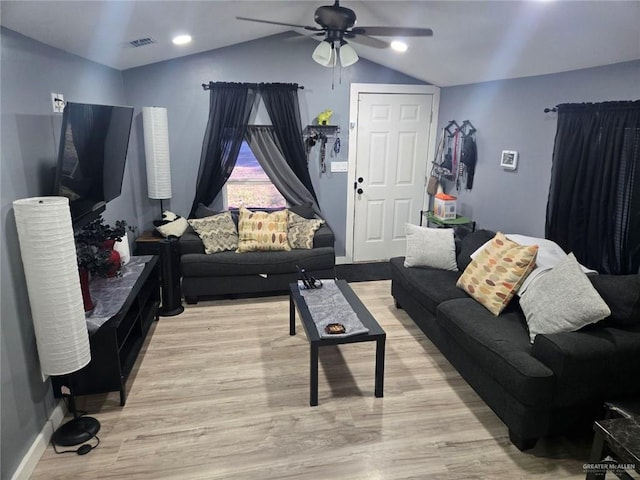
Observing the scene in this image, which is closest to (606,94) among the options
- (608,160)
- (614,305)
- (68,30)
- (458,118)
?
(608,160)

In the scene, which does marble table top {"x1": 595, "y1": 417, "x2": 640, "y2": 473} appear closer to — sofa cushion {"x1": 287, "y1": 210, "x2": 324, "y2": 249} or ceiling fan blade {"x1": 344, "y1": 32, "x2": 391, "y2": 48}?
ceiling fan blade {"x1": 344, "y1": 32, "x2": 391, "y2": 48}

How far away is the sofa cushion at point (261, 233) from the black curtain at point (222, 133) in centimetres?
63

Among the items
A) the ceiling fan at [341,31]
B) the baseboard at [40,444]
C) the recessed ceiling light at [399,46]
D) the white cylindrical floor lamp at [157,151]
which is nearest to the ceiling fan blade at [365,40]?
the ceiling fan at [341,31]

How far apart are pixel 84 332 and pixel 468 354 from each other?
7.43ft

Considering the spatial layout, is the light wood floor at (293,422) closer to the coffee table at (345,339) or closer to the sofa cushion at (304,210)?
the coffee table at (345,339)

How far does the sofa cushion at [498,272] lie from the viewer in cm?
293

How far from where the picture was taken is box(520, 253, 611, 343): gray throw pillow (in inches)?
90.7

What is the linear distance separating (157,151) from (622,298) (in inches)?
161

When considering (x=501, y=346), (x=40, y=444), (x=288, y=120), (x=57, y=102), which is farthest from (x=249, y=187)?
(x=501, y=346)

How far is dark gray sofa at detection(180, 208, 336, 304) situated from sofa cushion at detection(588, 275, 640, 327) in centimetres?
248

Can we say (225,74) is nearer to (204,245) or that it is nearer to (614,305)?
(204,245)

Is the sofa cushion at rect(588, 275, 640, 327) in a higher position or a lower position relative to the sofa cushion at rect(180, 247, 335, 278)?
higher

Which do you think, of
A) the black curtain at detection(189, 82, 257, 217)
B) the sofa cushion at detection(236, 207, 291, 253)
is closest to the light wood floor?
the sofa cushion at detection(236, 207, 291, 253)

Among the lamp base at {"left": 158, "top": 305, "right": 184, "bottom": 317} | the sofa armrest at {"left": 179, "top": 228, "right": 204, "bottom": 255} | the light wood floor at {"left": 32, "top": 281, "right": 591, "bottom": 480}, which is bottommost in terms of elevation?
the light wood floor at {"left": 32, "top": 281, "right": 591, "bottom": 480}
